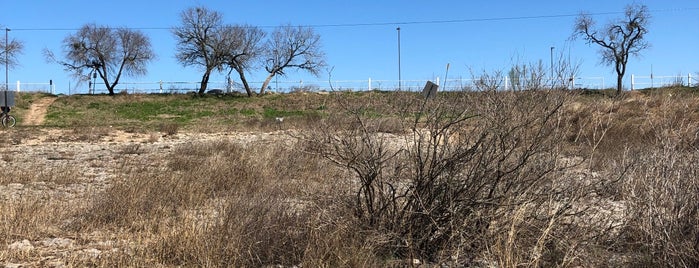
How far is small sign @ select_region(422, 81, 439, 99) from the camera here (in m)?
4.68

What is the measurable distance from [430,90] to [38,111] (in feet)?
136

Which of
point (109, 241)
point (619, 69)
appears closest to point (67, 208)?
point (109, 241)

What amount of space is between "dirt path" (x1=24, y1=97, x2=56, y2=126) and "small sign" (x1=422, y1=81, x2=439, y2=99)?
113ft

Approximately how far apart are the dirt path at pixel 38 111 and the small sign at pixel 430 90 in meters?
34.5

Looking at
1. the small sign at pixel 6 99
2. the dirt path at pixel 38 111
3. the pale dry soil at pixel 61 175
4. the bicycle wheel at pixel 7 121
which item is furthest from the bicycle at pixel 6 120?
the pale dry soil at pixel 61 175

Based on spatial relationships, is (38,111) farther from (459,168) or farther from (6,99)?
(459,168)

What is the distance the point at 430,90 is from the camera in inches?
186

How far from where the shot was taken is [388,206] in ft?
16.1

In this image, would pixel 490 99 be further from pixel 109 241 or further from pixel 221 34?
pixel 221 34

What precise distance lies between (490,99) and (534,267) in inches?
53.4

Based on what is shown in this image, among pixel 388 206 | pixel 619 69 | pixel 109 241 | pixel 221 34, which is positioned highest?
pixel 221 34

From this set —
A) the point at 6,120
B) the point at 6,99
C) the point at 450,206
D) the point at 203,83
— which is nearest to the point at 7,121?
the point at 6,120

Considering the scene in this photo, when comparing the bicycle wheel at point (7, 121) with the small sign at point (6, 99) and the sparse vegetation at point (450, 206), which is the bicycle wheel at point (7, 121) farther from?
the sparse vegetation at point (450, 206)

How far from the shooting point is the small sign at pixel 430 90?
184 inches
